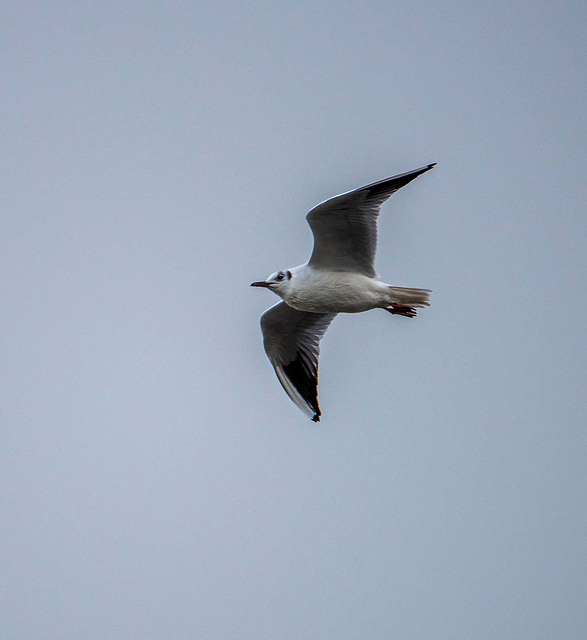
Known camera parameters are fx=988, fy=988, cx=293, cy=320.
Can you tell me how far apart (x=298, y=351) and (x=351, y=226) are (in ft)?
6.19

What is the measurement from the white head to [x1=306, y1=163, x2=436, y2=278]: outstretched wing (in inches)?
9.7

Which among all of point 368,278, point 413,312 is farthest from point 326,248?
point 413,312

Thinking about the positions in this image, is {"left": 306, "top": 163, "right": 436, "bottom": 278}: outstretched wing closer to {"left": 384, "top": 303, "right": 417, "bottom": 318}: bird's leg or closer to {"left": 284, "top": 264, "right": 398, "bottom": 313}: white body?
{"left": 284, "top": 264, "right": 398, "bottom": 313}: white body

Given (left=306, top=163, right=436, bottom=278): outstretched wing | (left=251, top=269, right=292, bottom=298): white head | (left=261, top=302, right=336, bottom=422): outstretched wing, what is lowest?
(left=261, top=302, right=336, bottom=422): outstretched wing

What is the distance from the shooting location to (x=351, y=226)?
7719 mm

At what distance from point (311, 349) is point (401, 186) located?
7.70 feet

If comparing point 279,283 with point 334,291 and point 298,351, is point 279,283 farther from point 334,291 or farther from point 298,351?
point 298,351

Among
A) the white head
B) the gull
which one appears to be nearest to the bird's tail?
the gull

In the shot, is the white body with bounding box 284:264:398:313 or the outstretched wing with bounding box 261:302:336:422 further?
the outstretched wing with bounding box 261:302:336:422

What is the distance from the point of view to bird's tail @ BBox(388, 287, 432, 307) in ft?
26.1

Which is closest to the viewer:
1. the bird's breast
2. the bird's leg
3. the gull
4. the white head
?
the gull

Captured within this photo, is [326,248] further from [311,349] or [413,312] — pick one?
[311,349]

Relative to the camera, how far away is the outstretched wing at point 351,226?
737cm

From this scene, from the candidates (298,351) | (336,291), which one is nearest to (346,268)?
(336,291)
